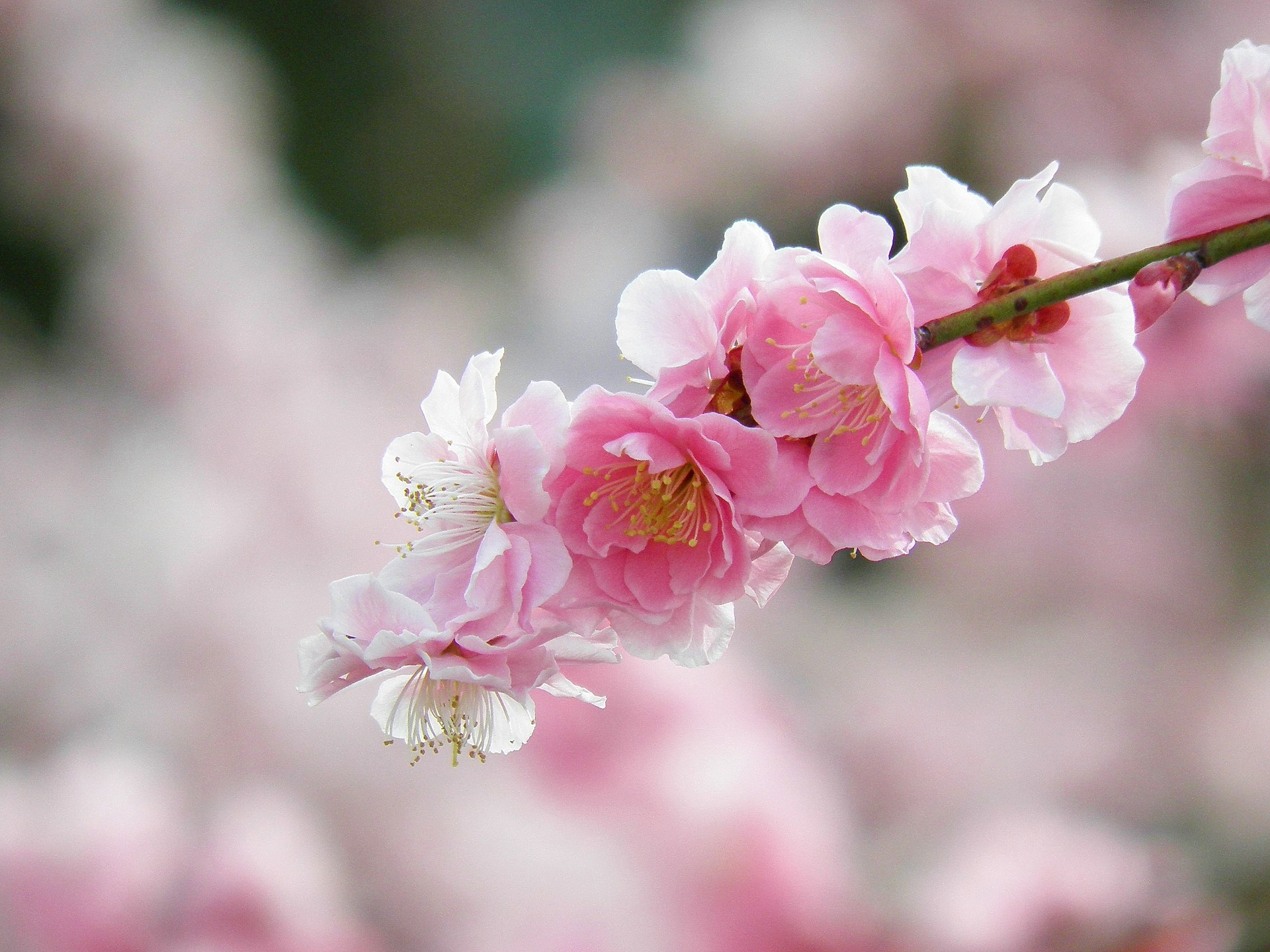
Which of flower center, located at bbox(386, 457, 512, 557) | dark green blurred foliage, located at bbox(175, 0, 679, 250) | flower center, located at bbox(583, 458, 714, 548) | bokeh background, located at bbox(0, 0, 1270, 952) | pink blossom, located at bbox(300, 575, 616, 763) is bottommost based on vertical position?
pink blossom, located at bbox(300, 575, 616, 763)

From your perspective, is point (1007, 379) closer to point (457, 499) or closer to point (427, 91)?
point (457, 499)

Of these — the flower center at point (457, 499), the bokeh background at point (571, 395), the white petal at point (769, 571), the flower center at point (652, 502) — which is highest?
the bokeh background at point (571, 395)

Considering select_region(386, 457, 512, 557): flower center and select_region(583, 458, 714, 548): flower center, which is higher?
select_region(386, 457, 512, 557): flower center

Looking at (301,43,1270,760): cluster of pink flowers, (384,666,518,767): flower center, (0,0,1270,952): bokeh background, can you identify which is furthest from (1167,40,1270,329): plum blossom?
(0,0,1270,952): bokeh background

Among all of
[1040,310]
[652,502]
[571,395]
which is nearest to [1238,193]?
[1040,310]

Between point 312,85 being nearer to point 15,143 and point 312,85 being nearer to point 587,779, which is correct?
point 15,143

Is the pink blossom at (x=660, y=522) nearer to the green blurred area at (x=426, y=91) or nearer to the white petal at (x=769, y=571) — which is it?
the white petal at (x=769, y=571)

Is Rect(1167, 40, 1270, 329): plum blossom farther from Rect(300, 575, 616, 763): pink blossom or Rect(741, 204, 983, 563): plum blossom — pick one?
Rect(300, 575, 616, 763): pink blossom

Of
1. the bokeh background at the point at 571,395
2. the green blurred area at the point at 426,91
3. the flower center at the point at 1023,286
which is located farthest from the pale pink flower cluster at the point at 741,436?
the green blurred area at the point at 426,91
